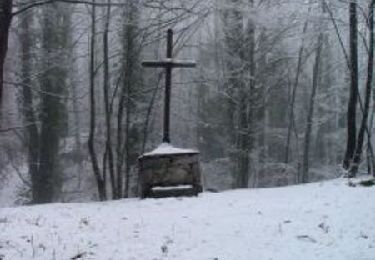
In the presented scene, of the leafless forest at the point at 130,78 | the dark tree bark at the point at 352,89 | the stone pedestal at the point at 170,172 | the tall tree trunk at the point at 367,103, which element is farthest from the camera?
the leafless forest at the point at 130,78

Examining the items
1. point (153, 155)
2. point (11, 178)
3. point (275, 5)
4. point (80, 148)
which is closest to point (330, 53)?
point (275, 5)

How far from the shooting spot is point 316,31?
982 inches

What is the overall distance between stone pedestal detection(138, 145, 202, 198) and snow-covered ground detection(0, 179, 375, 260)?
1.53m

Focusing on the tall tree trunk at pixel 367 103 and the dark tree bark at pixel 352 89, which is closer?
the tall tree trunk at pixel 367 103

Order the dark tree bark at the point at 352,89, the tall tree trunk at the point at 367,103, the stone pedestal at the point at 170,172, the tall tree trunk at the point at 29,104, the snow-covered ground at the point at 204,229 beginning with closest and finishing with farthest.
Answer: the snow-covered ground at the point at 204,229 → the stone pedestal at the point at 170,172 → the tall tree trunk at the point at 367,103 → the dark tree bark at the point at 352,89 → the tall tree trunk at the point at 29,104

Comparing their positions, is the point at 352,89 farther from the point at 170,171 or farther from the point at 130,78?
the point at 130,78

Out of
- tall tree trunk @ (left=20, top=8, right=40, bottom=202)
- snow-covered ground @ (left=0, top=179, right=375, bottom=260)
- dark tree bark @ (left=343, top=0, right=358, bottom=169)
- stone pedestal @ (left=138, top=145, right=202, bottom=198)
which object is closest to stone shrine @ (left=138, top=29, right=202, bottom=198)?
stone pedestal @ (left=138, top=145, right=202, bottom=198)

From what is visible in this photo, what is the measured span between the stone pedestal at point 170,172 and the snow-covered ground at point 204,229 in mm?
1532

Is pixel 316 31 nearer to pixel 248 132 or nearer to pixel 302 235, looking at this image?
pixel 248 132

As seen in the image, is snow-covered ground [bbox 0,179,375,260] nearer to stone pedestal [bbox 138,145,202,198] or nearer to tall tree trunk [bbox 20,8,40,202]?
stone pedestal [bbox 138,145,202,198]

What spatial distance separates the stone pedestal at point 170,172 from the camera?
Result: 1339cm

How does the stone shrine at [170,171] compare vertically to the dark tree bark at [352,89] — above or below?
below

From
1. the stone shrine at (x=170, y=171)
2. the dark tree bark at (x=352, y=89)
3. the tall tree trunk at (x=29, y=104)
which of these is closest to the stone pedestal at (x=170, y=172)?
the stone shrine at (x=170, y=171)

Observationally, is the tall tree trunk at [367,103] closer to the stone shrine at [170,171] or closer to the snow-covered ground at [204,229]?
the snow-covered ground at [204,229]
